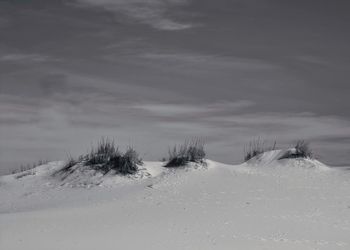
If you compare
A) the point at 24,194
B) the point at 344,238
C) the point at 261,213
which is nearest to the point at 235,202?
the point at 261,213

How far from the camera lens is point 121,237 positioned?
860cm

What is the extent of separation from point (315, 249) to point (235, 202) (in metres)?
3.29

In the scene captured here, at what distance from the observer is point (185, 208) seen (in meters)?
10.8

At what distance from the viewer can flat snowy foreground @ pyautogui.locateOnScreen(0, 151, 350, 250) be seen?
8.39m

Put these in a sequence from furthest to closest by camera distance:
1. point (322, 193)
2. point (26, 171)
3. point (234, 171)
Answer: point (26, 171), point (234, 171), point (322, 193)

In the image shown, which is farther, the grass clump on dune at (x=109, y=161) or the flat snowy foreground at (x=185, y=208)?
the grass clump on dune at (x=109, y=161)

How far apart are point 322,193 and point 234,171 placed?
2.74 m

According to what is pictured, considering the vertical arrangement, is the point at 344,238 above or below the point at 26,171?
below

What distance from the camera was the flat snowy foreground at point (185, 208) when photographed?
27.5 ft

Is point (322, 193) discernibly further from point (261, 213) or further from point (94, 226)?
point (94, 226)

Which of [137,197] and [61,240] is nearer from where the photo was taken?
[61,240]

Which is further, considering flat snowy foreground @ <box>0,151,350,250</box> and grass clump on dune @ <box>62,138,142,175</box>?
grass clump on dune @ <box>62,138,142,175</box>

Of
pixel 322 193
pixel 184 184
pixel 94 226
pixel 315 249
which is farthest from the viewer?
pixel 184 184

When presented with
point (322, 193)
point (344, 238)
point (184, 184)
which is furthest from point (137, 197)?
point (344, 238)
